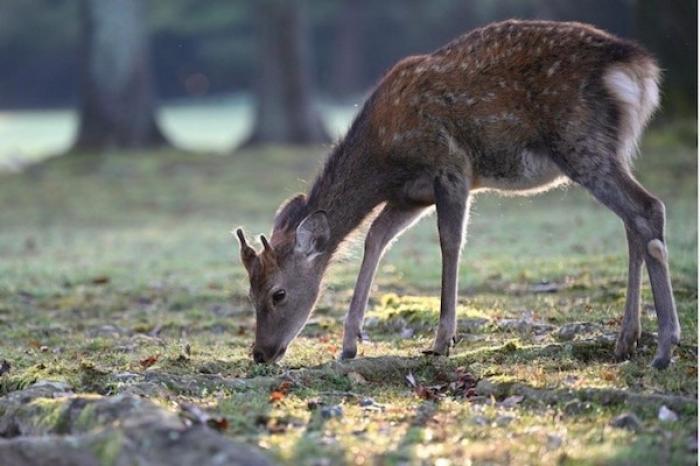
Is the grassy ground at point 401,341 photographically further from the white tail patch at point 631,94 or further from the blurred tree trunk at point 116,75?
the blurred tree trunk at point 116,75

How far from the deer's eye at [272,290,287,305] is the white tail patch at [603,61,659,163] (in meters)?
2.11

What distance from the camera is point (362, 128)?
8711mm

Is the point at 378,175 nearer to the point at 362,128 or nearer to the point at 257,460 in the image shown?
the point at 362,128

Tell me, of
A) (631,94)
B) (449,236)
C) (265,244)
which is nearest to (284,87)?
(449,236)

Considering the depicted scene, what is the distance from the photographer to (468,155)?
27.3ft

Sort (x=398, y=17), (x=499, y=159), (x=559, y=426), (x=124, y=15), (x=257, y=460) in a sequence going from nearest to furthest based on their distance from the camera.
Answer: (x=257, y=460) → (x=559, y=426) → (x=499, y=159) → (x=124, y=15) → (x=398, y=17)

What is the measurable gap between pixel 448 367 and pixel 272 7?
21237mm

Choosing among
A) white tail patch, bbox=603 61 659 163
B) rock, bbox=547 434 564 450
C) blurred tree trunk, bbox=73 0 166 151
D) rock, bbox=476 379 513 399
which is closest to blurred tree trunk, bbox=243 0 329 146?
blurred tree trunk, bbox=73 0 166 151

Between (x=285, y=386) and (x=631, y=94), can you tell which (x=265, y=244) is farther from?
(x=631, y=94)

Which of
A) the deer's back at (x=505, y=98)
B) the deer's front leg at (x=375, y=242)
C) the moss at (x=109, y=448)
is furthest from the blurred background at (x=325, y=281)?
the deer's back at (x=505, y=98)

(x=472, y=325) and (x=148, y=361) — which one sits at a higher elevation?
(x=148, y=361)

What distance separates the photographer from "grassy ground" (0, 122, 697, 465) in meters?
6.07

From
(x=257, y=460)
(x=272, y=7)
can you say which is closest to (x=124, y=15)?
(x=272, y=7)

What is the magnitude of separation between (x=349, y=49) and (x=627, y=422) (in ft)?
133
